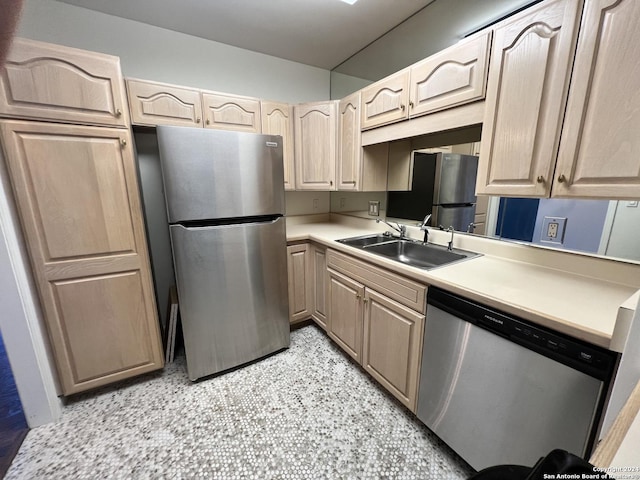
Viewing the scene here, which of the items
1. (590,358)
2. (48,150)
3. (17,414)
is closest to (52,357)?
(17,414)

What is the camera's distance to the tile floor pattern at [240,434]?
4.03ft

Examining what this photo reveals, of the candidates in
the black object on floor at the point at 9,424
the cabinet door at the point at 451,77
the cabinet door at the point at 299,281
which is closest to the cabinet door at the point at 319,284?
the cabinet door at the point at 299,281

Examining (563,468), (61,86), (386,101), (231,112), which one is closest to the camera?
(563,468)

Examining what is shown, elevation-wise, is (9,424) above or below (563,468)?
below

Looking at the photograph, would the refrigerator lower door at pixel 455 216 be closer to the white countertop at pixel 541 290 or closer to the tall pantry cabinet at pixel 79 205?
the white countertop at pixel 541 290

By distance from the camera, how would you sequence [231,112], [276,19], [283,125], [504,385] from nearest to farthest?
[504,385] < [276,19] < [231,112] < [283,125]

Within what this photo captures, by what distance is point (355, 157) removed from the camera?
208cm

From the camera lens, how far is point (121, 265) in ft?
5.06

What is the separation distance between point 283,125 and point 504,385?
2228mm

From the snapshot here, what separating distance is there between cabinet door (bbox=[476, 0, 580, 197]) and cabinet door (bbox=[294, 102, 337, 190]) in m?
1.24

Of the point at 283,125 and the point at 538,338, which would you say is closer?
the point at 538,338

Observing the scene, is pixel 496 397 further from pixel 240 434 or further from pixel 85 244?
pixel 85 244

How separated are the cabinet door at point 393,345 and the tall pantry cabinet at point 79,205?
4.70 feet

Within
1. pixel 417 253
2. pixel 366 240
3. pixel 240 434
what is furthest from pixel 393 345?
pixel 240 434
